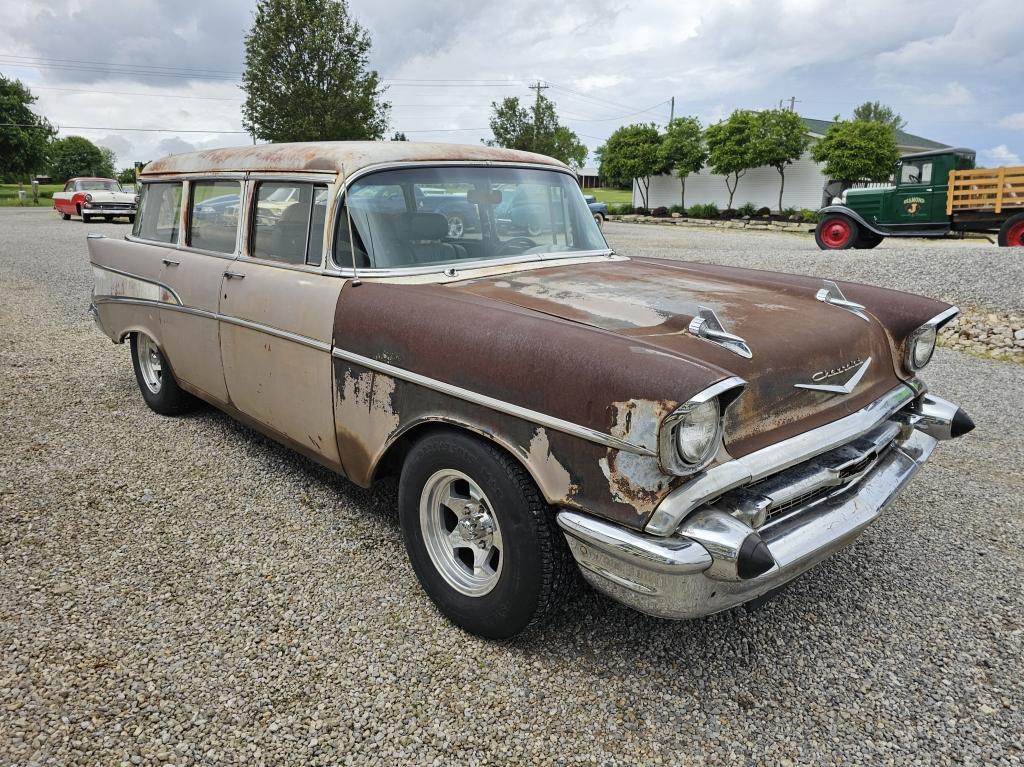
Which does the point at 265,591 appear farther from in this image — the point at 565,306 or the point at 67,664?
the point at 565,306

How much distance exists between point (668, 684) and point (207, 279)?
3.00 meters

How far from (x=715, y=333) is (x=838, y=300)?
992mm

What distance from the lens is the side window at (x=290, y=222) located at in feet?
10.3

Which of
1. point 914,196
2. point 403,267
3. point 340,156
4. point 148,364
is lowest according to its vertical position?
point 148,364

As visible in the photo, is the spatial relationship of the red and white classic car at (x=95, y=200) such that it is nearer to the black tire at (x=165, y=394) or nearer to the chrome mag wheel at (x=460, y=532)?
the black tire at (x=165, y=394)

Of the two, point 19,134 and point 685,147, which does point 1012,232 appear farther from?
point 19,134

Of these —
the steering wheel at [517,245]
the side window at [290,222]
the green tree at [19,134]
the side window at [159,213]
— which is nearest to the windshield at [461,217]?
the steering wheel at [517,245]

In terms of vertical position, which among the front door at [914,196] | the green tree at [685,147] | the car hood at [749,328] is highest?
the green tree at [685,147]

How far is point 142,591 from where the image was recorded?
9.16 feet

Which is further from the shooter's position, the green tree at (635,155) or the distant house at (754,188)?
the green tree at (635,155)

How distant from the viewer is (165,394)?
4645 millimetres

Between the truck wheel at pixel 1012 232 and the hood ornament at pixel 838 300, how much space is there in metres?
12.7

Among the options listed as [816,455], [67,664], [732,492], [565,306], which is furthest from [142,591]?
[816,455]

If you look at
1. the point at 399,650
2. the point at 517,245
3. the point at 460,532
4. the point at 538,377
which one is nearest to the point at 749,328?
the point at 538,377
